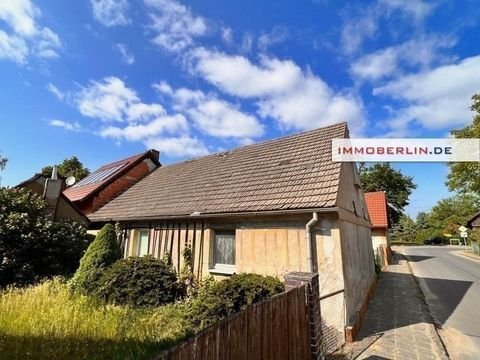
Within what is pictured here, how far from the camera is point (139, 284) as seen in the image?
8172 mm

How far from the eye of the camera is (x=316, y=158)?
368 inches

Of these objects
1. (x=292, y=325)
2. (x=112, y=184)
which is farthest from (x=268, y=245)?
(x=112, y=184)

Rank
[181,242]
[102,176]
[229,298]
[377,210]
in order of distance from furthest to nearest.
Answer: [377,210]
[102,176]
[181,242]
[229,298]

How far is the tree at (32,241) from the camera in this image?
9.81 metres

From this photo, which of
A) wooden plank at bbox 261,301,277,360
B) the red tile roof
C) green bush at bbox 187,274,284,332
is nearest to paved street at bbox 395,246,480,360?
green bush at bbox 187,274,284,332

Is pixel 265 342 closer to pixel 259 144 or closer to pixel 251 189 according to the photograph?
pixel 251 189

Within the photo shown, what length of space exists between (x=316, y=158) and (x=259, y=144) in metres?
4.27

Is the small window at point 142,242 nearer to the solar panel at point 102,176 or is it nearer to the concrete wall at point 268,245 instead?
the concrete wall at point 268,245

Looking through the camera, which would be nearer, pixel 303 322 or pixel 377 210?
pixel 303 322

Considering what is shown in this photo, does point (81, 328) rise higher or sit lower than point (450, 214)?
lower

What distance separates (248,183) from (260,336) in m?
6.97

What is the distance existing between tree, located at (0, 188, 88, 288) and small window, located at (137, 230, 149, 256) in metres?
2.18

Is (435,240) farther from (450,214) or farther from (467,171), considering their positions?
(467,171)

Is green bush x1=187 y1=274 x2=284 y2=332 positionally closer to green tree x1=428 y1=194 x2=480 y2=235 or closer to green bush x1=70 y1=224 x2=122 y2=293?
green bush x1=70 y1=224 x2=122 y2=293
